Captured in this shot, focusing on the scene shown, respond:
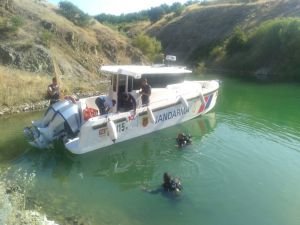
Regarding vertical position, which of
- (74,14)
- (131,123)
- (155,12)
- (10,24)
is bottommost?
(131,123)

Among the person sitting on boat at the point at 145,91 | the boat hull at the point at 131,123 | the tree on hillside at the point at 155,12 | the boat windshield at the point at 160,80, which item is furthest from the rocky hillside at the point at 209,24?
the person sitting on boat at the point at 145,91

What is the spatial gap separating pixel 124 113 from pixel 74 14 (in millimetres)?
25928

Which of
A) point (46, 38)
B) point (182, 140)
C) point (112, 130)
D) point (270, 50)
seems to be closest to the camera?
point (112, 130)

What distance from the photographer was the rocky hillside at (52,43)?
27266 mm

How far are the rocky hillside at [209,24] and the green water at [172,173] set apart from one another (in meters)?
47.7

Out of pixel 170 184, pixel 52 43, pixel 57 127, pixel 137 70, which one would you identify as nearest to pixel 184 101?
pixel 137 70

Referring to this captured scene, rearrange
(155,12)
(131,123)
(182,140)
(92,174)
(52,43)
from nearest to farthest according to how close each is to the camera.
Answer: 1. (92,174)
2. (182,140)
3. (131,123)
4. (52,43)
5. (155,12)

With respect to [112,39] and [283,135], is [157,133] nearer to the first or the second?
[283,135]

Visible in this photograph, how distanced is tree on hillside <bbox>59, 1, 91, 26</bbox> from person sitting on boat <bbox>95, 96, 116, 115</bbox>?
932 inches

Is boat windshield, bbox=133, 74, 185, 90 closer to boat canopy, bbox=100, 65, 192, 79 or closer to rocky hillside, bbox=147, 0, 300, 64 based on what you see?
boat canopy, bbox=100, 65, 192, 79

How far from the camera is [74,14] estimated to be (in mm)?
40406

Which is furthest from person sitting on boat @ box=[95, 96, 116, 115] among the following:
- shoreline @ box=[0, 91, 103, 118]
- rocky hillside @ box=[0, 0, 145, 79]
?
rocky hillside @ box=[0, 0, 145, 79]

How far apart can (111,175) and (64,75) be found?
15.7 meters

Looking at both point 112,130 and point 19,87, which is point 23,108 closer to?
point 19,87
